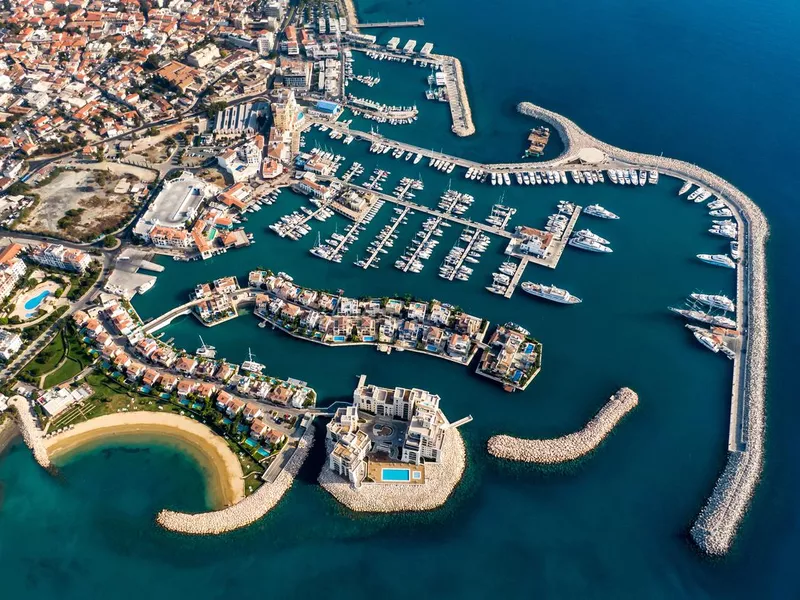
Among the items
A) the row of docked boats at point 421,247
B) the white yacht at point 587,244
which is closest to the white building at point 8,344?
the row of docked boats at point 421,247

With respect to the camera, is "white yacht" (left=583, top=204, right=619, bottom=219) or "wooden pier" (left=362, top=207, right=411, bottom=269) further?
"white yacht" (left=583, top=204, right=619, bottom=219)

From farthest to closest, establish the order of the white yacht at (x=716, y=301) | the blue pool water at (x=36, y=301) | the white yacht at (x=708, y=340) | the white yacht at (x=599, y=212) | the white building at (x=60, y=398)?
the white yacht at (x=599, y=212), the white yacht at (x=716, y=301), the blue pool water at (x=36, y=301), the white yacht at (x=708, y=340), the white building at (x=60, y=398)

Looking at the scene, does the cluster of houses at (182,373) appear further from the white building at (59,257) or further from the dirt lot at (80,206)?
the dirt lot at (80,206)

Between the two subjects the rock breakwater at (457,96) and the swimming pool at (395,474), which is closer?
the swimming pool at (395,474)

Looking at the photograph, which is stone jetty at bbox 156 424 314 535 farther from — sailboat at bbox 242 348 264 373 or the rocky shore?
sailboat at bbox 242 348 264 373

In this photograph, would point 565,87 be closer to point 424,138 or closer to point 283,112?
point 424,138

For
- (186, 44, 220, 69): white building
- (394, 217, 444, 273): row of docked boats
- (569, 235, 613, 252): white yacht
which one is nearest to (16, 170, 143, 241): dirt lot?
(186, 44, 220, 69): white building
